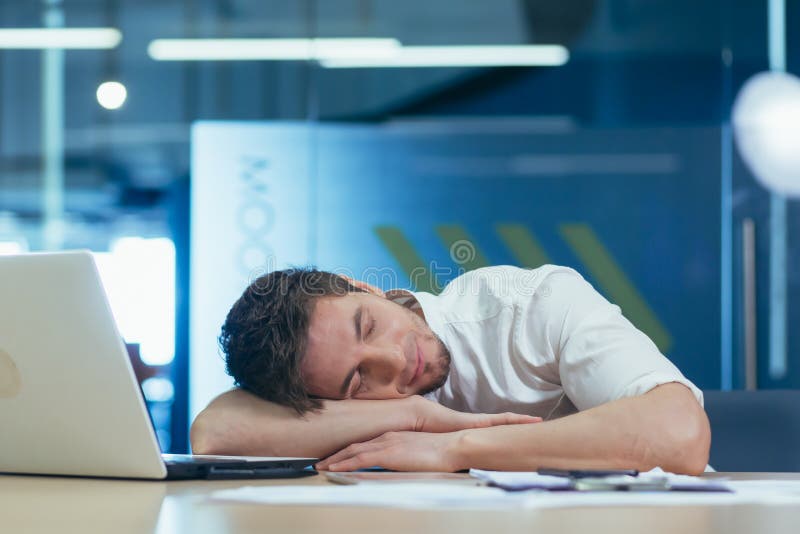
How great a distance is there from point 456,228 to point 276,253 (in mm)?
768

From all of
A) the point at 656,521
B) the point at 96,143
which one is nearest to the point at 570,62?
the point at 96,143

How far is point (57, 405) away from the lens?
1.22 m

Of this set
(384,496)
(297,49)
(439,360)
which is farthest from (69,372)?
(297,49)

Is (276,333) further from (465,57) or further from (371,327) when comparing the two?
(465,57)

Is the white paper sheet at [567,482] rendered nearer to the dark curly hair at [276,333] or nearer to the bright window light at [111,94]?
the dark curly hair at [276,333]

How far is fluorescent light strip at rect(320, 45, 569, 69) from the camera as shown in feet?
13.7

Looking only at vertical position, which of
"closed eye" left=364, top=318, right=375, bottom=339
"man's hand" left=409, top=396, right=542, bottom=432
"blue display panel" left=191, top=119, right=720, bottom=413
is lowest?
"man's hand" left=409, top=396, right=542, bottom=432

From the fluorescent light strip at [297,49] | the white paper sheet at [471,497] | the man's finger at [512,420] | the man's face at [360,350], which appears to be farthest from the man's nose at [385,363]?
the fluorescent light strip at [297,49]

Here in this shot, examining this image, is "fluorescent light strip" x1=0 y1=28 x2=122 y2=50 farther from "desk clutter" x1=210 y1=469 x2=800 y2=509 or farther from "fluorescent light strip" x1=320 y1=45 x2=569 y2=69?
"desk clutter" x1=210 y1=469 x2=800 y2=509

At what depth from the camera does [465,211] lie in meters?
4.19

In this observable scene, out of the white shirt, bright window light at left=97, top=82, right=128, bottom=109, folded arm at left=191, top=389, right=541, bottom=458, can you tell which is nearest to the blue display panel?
bright window light at left=97, top=82, right=128, bottom=109

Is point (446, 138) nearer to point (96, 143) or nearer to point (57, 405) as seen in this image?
point (96, 143)

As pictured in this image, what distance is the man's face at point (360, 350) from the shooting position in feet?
5.82

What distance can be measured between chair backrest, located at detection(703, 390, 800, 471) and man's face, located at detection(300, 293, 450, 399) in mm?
608
